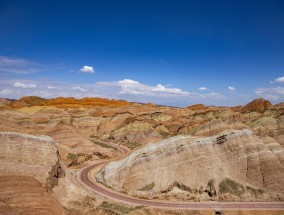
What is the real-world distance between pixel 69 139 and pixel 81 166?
25810mm

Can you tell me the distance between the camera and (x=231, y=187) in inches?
1998

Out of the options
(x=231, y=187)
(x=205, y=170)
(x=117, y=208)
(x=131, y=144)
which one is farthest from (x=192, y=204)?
(x=131, y=144)

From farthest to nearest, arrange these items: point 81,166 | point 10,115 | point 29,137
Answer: point 10,115
point 81,166
point 29,137

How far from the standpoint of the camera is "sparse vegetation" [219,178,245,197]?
164 feet

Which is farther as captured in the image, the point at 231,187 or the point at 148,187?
the point at 148,187

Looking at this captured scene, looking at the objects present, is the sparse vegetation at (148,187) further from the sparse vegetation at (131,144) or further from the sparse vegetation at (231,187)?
the sparse vegetation at (131,144)

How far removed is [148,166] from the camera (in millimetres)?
55719

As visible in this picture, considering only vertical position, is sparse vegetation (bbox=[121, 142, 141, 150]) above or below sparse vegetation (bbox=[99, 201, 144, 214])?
above

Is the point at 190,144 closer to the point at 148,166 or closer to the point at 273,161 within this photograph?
the point at 148,166

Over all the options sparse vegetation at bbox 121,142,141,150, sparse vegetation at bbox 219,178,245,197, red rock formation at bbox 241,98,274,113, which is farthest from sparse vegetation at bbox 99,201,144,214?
red rock formation at bbox 241,98,274,113

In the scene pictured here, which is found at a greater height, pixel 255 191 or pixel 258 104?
pixel 258 104

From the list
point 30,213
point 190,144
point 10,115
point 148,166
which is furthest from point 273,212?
point 10,115

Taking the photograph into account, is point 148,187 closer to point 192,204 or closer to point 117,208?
point 192,204

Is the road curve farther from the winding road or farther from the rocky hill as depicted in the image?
the rocky hill
